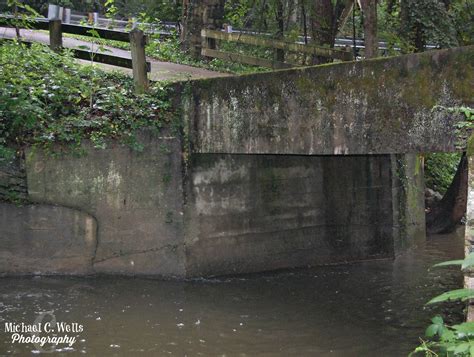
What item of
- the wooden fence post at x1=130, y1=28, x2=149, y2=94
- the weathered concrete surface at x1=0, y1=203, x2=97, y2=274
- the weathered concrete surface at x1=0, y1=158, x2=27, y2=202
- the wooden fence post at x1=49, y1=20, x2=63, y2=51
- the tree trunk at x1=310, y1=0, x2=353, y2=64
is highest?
the tree trunk at x1=310, y1=0, x2=353, y2=64

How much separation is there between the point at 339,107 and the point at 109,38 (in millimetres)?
4678

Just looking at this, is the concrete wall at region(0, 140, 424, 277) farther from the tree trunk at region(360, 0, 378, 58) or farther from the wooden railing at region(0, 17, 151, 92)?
the tree trunk at region(360, 0, 378, 58)

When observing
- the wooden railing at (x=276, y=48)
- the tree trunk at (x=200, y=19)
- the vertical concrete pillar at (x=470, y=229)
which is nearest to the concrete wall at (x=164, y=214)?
the wooden railing at (x=276, y=48)

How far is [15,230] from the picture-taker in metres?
9.48

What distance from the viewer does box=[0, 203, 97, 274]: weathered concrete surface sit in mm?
9469

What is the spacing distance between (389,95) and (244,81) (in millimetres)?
2305

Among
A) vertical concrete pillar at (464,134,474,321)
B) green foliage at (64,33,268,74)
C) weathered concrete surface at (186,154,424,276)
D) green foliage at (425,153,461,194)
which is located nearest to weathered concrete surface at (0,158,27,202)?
weathered concrete surface at (186,154,424,276)

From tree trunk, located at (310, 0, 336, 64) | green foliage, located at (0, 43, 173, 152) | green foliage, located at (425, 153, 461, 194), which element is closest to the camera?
green foliage, located at (0, 43, 173, 152)

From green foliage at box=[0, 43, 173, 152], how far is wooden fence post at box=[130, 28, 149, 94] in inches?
7.0

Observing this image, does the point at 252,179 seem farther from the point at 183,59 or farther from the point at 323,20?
the point at 323,20

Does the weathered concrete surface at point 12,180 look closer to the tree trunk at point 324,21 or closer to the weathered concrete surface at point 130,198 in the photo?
the weathered concrete surface at point 130,198

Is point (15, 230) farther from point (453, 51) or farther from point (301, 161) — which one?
point (453, 51)

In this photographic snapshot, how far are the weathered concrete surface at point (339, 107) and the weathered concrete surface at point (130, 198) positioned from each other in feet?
2.44

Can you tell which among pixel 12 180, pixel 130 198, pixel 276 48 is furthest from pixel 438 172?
pixel 12 180
